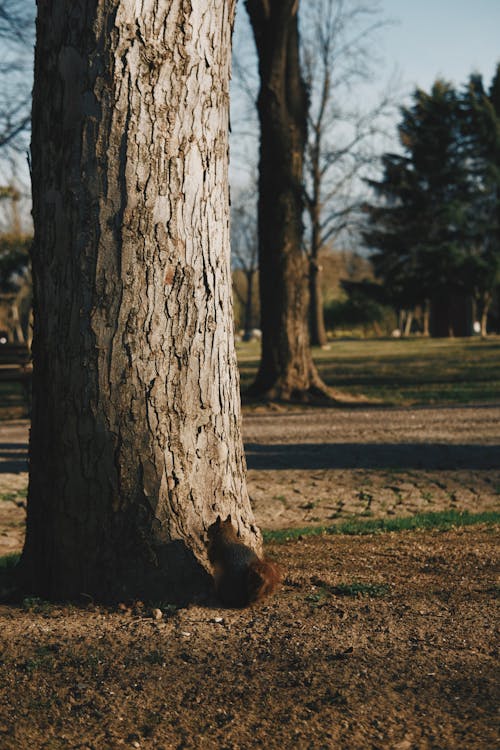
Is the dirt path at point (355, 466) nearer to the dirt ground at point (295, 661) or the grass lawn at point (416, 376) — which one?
the dirt ground at point (295, 661)

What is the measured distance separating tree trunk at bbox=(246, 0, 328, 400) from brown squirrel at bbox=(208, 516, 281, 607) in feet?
30.9

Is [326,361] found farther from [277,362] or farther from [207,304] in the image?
[207,304]

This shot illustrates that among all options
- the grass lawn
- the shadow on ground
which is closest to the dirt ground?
the shadow on ground

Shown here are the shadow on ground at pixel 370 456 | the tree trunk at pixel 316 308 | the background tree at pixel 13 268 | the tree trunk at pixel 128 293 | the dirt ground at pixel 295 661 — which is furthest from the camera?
the background tree at pixel 13 268

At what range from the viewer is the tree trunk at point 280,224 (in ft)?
43.3

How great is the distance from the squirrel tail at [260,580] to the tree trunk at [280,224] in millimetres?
9386

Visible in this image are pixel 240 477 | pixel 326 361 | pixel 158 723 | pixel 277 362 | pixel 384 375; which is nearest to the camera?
pixel 158 723

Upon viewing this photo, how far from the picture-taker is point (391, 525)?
223 inches

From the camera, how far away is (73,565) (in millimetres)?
3705

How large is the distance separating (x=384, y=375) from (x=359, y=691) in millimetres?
16154

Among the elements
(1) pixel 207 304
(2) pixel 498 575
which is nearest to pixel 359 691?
(2) pixel 498 575

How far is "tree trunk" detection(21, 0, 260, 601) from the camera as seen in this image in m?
3.52

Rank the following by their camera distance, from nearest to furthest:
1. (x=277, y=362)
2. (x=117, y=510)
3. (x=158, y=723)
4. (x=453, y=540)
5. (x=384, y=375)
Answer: (x=158, y=723), (x=117, y=510), (x=453, y=540), (x=277, y=362), (x=384, y=375)

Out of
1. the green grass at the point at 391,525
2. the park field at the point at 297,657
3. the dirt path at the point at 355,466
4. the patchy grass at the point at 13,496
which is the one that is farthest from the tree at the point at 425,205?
the park field at the point at 297,657
